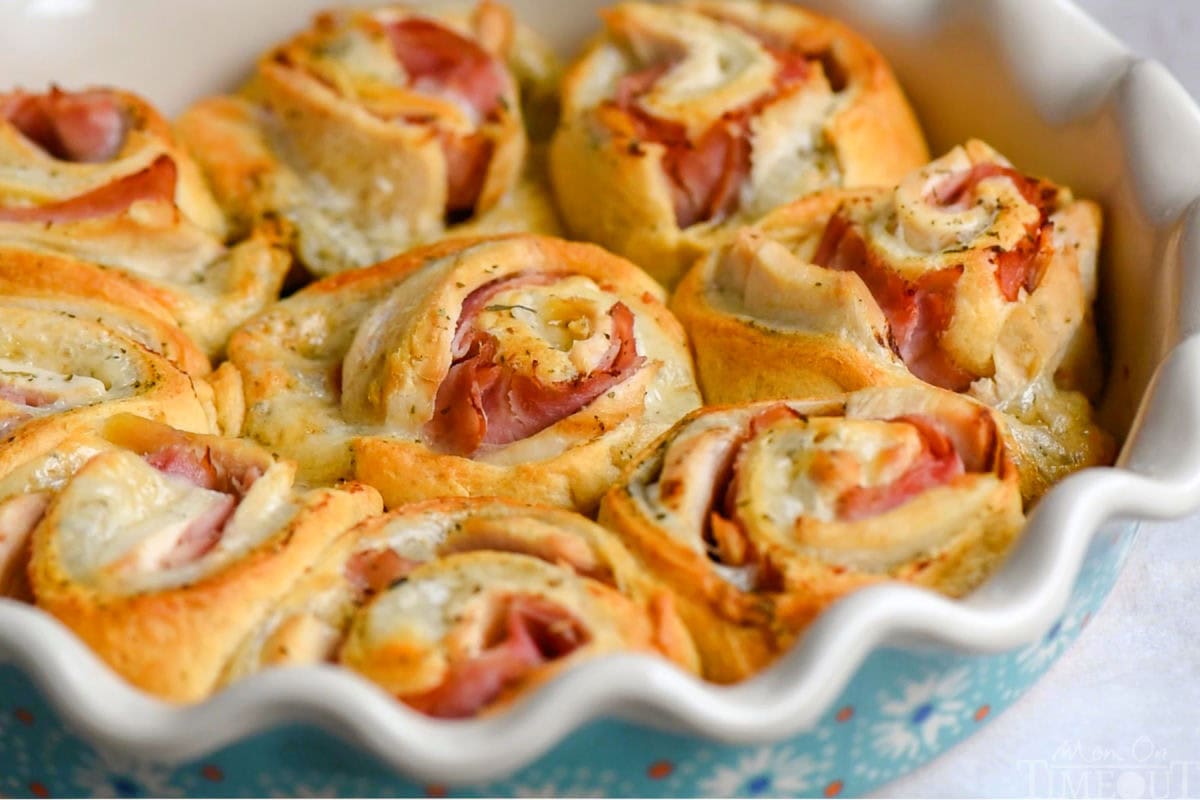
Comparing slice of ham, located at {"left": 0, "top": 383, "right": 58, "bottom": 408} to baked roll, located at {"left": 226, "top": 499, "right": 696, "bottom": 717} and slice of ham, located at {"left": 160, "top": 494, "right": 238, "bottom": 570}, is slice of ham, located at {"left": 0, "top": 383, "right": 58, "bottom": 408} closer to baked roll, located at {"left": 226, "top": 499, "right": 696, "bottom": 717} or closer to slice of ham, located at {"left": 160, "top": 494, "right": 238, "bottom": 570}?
A: slice of ham, located at {"left": 160, "top": 494, "right": 238, "bottom": 570}

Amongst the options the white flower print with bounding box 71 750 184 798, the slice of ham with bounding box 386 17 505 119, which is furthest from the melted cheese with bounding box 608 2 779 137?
the white flower print with bounding box 71 750 184 798

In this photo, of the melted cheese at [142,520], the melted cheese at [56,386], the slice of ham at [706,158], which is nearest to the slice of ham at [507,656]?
A: the melted cheese at [142,520]

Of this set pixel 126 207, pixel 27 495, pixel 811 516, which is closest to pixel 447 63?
pixel 126 207

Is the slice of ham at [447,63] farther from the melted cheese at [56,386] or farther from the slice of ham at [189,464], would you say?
the slice of ham at [189,464]

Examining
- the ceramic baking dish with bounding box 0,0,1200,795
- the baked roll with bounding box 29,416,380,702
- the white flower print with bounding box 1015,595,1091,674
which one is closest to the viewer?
the ceramic baking dish with bounding box 0,0,1200,795

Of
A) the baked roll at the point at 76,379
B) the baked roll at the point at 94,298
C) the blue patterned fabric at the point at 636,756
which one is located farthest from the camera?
the baked roll at the point at 94,298

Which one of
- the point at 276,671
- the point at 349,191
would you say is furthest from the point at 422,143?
the point at 276,671
